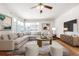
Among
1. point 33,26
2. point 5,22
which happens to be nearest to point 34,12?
point 33,26

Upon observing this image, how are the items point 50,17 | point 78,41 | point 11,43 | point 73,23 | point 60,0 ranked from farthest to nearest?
point 50,17 < point 73,23 < point 78,41 < point 11,43 < point 60,0

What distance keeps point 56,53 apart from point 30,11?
2095 mm

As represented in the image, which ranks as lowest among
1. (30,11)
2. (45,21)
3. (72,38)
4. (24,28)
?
(72,38)

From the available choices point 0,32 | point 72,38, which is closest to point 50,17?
point 72,38

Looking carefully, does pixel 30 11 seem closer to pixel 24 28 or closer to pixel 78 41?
pixel 24 28

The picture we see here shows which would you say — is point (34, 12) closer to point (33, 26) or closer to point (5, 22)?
point (33, 26)

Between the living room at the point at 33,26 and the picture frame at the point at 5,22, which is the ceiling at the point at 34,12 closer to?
the living room at the point at 33,26

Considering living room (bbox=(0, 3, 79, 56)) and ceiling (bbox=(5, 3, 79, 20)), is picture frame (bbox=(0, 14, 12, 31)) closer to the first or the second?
living room (bbox=(0, 3, 79, 56))

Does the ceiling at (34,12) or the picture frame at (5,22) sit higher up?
the ceiling at (34,12)

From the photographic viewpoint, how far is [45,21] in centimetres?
464

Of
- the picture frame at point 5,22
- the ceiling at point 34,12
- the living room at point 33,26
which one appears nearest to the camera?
the living room at point 33,26

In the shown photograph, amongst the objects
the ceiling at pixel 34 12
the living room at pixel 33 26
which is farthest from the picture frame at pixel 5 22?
the ceiling at pixel 34 12

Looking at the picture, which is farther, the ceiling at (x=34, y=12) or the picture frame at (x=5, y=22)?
the picture frame at (x=5, y=22)

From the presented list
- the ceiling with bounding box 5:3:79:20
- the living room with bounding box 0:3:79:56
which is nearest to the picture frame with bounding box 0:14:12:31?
the living room with bounding box 0:3:79:56
